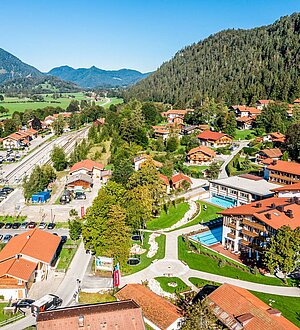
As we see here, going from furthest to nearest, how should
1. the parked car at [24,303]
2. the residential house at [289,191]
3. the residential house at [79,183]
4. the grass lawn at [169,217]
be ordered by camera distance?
the residential house at [79,183], the residential house at [289,191], the grass lawn at [169,217], the parked car at [24,303]

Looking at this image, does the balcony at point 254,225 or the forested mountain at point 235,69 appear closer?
the balcony at point 254,225

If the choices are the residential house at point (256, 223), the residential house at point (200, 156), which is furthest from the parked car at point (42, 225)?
the residential house at point (200, 156)

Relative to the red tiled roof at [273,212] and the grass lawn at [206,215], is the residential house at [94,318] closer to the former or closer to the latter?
the red tiled roof at [273,212]

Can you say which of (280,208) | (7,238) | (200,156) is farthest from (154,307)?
(200,156)

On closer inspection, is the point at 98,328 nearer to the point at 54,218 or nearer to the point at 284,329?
the point at 284,329

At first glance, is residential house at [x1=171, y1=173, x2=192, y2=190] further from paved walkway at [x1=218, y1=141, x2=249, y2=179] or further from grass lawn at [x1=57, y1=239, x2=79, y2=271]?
grass lawn at [x1=57, y1=239, x2=79, y2=271]

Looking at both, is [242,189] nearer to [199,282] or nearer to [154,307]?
[199,282]

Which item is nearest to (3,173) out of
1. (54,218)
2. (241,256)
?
(54,218)
